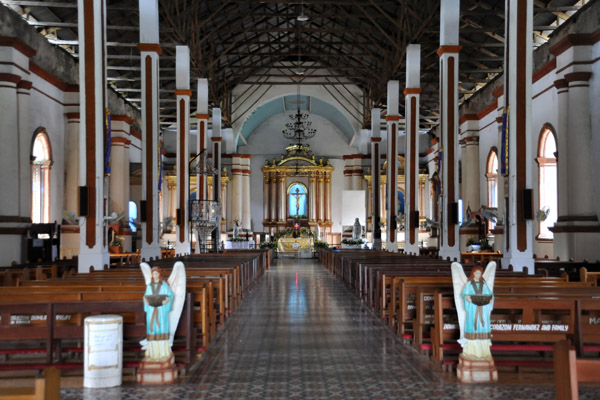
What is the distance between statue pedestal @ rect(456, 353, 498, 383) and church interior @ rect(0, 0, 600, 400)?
0.02 m

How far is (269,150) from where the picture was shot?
131 ft

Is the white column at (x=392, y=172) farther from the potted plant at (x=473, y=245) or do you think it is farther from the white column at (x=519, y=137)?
the white column at (x=519, y=137)

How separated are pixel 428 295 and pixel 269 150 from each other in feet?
109

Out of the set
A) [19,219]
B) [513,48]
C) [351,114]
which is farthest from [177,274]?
[351,114]

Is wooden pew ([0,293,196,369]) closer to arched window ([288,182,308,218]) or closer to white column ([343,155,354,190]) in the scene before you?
white column ([343,155,354,190])

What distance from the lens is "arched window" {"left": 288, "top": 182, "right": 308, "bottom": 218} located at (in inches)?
1554

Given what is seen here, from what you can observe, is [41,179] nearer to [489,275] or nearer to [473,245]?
[473,245]

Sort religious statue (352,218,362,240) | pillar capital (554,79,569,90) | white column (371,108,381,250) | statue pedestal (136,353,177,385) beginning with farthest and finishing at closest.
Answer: religious statue (352,218,362,240) → white column (371,108,381,250) → pillar capital (554,79,569,90) → statue pedestal (136,353,177,385)

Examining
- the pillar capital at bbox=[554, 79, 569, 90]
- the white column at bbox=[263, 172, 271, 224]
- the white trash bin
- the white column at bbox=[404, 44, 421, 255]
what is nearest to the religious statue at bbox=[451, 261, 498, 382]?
the white trash bin

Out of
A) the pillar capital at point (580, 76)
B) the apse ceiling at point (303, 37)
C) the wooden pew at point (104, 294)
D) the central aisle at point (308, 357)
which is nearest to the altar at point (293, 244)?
the apse ceiling at point (303, 37)

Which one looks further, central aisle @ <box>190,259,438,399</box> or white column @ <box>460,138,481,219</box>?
white column @ <box>460,138,481,219</box>

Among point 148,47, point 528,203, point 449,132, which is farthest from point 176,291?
point 148,47

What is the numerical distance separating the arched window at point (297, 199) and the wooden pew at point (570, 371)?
36.5 meters

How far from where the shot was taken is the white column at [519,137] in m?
11.5
